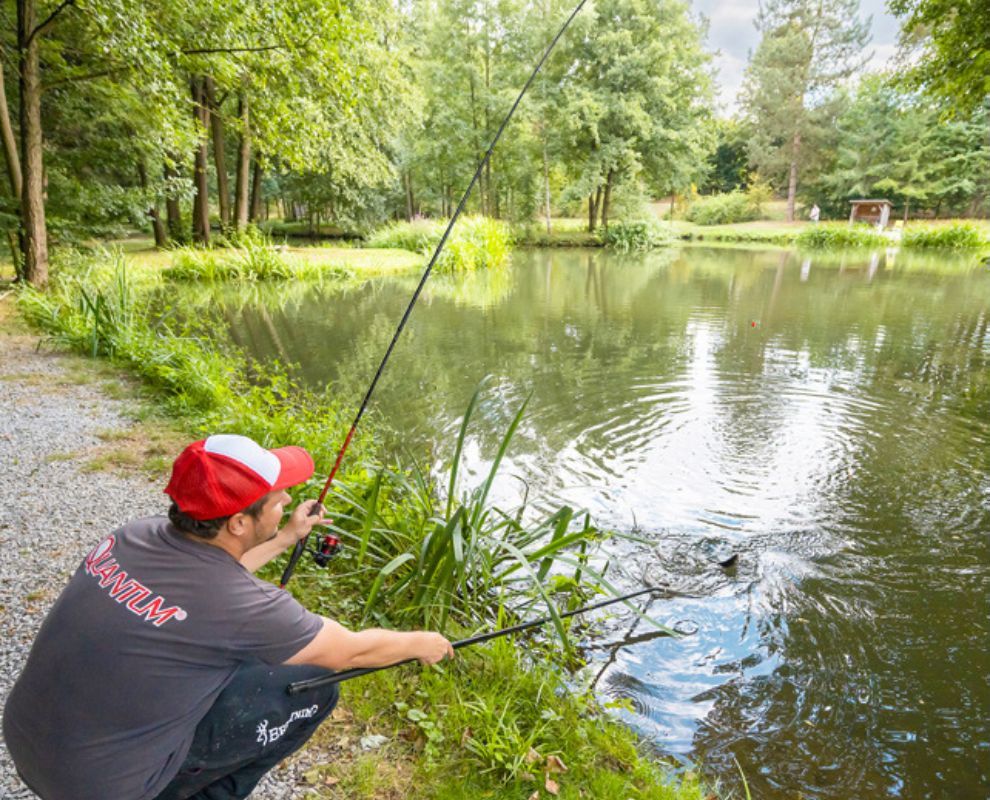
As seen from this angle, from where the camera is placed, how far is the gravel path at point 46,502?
219cm

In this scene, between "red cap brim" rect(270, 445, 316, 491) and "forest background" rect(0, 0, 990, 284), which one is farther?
"forest background" rect(0, 0, 990, 284)

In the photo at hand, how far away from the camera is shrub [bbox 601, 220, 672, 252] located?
29.0 m

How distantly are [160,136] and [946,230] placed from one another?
3106cm

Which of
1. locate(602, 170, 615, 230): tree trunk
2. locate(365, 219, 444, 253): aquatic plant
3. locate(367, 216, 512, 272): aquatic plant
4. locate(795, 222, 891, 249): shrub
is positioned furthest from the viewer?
locate(602, 170, 615, 230): tree trunk

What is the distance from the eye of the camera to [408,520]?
3088 millimetres

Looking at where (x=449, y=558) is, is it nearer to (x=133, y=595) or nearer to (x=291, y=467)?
(x=291, y=467)

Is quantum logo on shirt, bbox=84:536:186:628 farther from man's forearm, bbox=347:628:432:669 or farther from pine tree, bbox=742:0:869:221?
pine tree, bbox=742:0:869:221

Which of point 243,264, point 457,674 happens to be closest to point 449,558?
point 457,674

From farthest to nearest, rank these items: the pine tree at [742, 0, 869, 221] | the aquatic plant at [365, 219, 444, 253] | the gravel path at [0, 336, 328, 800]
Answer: the pine tree at [742, 0, 869, 221] → the aquatic plant at [365, 219, 444, 253] → the gravel path at [0, 336, 328, 800]

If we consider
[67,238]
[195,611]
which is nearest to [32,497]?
[195,611]

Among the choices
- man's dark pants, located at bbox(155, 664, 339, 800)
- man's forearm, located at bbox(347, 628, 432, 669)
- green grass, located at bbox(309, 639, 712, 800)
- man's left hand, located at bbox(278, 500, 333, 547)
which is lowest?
green grass, located at bbox(309, 639, 712, 800)

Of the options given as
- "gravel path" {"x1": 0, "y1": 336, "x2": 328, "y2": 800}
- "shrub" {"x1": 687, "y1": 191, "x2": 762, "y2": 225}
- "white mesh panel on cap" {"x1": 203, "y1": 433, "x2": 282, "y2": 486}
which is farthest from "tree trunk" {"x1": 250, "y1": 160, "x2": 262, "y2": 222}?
"shrub" {"x1": 687, "y1": 191, "x2": 762, "y2": 225}

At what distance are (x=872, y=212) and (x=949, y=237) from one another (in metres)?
6.21

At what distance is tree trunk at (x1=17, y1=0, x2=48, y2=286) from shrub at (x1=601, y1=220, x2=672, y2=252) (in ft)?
79.8
